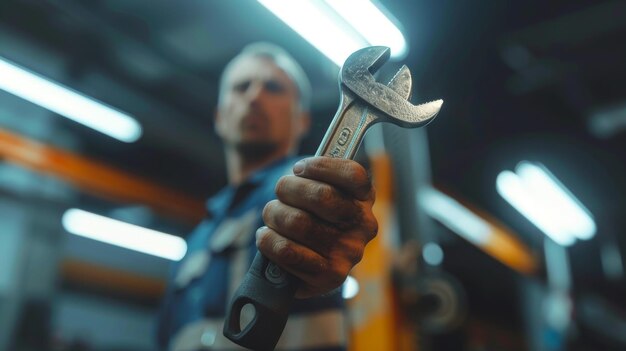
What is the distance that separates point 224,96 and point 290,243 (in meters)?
1.02

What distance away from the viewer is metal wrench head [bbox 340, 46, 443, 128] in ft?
1.96

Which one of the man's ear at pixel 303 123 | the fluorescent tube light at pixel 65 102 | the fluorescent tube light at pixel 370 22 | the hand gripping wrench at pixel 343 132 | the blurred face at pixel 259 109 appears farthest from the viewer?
the fluorescent tube light at pixel 65 102

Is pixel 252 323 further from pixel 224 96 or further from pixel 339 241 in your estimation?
pixel 224 96

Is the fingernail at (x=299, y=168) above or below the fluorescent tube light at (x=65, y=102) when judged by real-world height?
below

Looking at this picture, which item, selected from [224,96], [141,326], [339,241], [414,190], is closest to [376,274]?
[414,190]

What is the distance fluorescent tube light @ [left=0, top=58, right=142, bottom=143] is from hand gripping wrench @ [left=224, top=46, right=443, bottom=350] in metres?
2.14

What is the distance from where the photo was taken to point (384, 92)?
607 millimetres

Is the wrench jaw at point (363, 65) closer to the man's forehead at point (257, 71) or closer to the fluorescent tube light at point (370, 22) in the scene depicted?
the man's forehead at point (257, 71)

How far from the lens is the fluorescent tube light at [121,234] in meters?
4.40

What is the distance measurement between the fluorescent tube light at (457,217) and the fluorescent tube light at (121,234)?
6.61 feet

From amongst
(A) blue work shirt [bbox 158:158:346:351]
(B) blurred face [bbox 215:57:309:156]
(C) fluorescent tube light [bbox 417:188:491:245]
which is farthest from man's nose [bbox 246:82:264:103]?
(C) fluorescent tube light [bbox 417:188:491:245]

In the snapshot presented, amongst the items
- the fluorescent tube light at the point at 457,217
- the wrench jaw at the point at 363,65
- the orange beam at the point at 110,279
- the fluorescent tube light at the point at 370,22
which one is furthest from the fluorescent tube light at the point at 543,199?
the orange beam at the point at 110,279

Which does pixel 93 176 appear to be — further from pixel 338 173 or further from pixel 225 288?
pixel 338 173

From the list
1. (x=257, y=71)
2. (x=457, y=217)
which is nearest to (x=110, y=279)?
(x=457, y=217)
